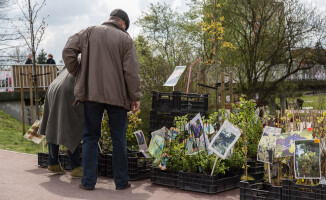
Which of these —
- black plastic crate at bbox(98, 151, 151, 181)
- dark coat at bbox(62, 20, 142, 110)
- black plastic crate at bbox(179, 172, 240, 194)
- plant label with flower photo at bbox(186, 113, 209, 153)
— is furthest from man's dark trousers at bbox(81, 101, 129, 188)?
plant label with flower photo at bbox(186, 113, 209, 153)

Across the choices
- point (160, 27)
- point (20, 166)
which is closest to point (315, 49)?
point (160, 27)

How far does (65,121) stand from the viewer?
551 centimetres

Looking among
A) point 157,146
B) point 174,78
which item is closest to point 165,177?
point 157,146

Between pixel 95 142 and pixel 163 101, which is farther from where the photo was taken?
pixel 163 101

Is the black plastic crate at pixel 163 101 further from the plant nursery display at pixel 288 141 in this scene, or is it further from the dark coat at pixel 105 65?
the plant nursery display at pixel 288 141

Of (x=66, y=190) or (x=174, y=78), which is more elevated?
(x=174, y=78)

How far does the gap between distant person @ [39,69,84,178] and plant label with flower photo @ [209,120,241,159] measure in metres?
1.89

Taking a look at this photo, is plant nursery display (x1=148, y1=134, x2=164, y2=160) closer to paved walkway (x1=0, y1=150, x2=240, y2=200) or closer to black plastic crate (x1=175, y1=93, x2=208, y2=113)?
paved walkway (x1=0, y1=150, x2=240, y2=200)

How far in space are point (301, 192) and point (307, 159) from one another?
0.35 metres

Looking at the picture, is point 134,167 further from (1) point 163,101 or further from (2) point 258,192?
(2) point 258,192

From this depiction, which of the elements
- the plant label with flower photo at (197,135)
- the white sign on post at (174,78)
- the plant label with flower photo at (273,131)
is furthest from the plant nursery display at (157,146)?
the white sign on post at (174,78)

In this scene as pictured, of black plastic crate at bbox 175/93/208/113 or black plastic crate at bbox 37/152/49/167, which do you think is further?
black plastic crate at bbox 37/152/49/167

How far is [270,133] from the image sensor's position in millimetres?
4645

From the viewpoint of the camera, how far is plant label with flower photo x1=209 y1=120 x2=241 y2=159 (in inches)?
180
